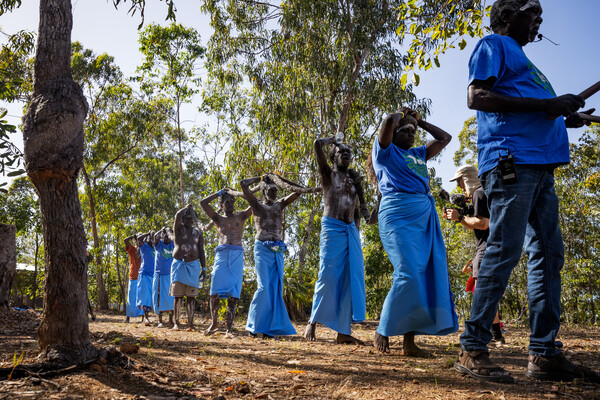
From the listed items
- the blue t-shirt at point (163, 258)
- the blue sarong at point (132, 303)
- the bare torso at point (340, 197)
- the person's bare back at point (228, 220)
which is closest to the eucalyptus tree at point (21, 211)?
the blue sarong at point (132, 303)

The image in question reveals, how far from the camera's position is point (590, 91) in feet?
9.44

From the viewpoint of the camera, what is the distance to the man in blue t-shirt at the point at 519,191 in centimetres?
262

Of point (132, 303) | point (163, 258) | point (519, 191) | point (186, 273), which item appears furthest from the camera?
point (132, 303)

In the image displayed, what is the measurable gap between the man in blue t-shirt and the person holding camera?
3.97ft

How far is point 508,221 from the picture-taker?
2613mm

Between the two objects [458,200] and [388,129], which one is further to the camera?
[458,200]

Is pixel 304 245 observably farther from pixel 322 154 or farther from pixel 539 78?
pixel 539 78

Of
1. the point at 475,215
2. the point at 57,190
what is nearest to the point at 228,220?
the point at 475,215

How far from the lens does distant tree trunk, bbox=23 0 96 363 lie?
2.88 m

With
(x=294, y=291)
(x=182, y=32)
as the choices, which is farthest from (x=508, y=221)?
(x=182, y=32)

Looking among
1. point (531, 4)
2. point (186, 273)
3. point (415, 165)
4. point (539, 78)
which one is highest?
point (531, 4)

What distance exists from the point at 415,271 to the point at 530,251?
48.9 inches

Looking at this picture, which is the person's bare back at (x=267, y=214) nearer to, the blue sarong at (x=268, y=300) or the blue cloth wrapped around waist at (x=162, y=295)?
the blue sarong at (x=268, y=300)

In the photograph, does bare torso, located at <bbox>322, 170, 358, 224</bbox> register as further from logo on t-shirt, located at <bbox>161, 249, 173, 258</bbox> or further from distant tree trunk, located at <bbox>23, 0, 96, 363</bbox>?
logo on t-shirt, located at <bbox>161, 249, 173, 258</bbox>
